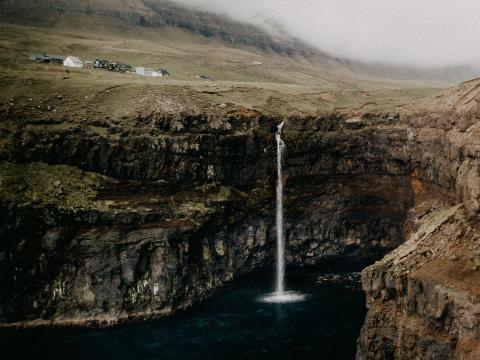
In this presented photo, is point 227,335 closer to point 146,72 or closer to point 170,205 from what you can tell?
point 170,205

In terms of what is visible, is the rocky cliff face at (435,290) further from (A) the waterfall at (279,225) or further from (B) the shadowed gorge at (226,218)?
(A) the waterfall at (279,225)

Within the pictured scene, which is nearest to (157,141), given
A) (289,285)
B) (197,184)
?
(197,184)

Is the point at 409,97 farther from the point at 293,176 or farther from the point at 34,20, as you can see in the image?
the point at 34,20

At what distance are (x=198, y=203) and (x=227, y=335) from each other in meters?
16.3

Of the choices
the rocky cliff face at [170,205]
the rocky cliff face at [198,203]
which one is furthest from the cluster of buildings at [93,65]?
the rocky cliff face at [170,205]

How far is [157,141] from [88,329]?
894 inches

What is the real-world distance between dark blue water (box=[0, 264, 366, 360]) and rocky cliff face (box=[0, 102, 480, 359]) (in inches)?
101

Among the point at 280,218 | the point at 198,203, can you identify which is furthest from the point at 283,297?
the point at 198,203

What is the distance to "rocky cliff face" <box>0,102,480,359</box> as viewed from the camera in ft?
173

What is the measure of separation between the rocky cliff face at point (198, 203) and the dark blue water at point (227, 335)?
2564mm

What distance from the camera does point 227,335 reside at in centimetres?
5147

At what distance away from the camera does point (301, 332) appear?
51750 millimetres

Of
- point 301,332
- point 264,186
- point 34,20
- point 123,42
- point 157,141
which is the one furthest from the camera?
point 34,20

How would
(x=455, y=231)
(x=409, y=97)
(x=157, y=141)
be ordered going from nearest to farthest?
(x=455, y=231) → (x=157, y=141) → (x=409, y=97)
